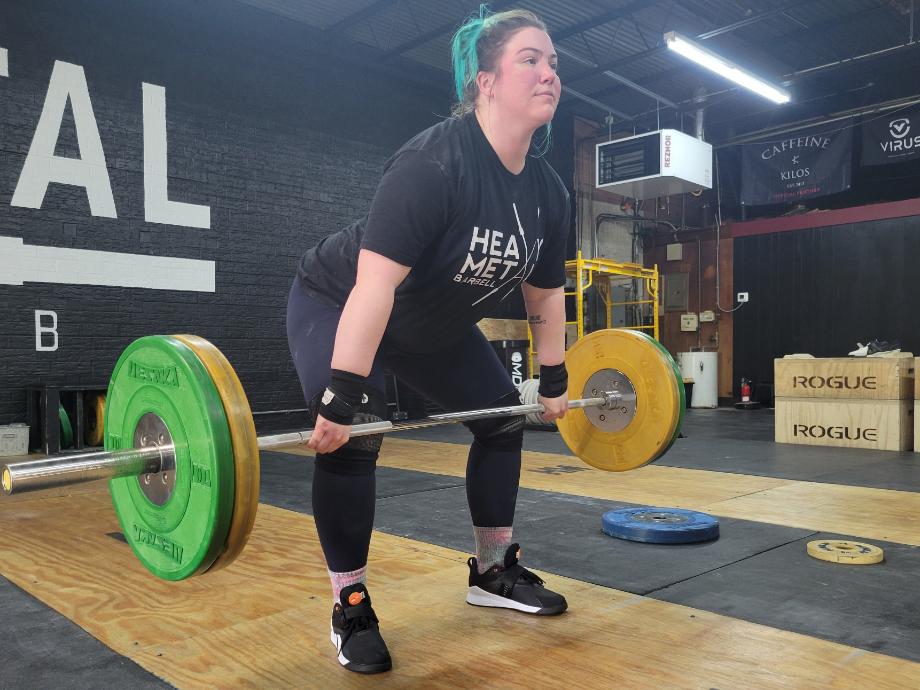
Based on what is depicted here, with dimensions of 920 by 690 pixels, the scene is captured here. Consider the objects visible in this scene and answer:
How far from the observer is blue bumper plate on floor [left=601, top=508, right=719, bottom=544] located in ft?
6.92

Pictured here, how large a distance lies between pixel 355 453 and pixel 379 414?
9 cm

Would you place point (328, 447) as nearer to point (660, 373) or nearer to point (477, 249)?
point (477, 249)

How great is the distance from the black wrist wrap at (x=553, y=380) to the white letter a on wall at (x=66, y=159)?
4.24 m

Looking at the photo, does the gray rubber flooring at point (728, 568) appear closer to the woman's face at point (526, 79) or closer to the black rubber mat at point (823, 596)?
the black rubber mat at point (823, 596)

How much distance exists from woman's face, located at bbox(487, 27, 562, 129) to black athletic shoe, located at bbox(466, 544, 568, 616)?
2.97ft

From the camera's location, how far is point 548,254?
1.55 meters

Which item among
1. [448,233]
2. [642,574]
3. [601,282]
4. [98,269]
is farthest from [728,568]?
[601,282]

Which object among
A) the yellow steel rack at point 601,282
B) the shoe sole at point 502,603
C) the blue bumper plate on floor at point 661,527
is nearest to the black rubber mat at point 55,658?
the shoe sole at point 502,603

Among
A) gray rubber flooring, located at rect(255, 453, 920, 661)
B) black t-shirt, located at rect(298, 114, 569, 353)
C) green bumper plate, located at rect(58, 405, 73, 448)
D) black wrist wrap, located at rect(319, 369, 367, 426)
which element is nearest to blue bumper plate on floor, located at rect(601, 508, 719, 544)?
gray rubber flooring, located at rect(255, 453, 920, 661)

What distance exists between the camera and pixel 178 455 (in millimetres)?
1108

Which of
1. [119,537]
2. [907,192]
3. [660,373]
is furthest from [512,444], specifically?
[907,192]

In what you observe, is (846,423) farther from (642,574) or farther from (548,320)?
(548,320)

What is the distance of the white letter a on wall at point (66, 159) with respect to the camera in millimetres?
4629

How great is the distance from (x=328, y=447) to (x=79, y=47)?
4.83 metres
